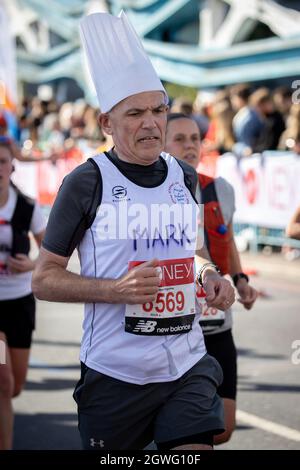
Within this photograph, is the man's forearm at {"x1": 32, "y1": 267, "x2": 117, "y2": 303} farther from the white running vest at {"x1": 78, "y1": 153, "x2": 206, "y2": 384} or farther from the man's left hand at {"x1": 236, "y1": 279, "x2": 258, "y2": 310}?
the man's left hand at {"x1": 236, "y1": 279, "x2": 258, "y2": 310}

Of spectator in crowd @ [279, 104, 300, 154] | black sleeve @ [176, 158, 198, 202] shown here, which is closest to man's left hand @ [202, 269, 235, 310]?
black sleeve @ [176, 158, 198, 202]

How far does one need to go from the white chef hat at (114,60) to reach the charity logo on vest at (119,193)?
31 cm

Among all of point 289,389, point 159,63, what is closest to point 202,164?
point 289,389

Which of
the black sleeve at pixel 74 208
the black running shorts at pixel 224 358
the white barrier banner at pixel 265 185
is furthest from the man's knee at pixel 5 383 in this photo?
the white barrier banner at pixel 265 185

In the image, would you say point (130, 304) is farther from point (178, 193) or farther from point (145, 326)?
point (178, 193)

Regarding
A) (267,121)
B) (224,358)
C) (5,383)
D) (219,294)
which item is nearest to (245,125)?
(267,121)

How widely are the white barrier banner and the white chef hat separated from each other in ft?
26.6

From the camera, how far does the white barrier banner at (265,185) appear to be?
11.6 meters

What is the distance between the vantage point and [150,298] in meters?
3.21

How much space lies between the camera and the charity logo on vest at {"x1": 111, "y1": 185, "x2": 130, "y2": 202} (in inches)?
130

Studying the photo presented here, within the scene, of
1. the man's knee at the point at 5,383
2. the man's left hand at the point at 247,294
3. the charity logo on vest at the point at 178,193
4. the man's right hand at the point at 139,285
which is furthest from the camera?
the man's knee at the point at 5,383

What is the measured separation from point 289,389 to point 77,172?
12.7 feet

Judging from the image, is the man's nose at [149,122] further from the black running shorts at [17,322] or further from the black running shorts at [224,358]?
the black running shorts at [17,322]

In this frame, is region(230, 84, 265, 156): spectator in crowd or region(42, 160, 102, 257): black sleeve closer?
region(42, 160, 102, 257): black sleeve
